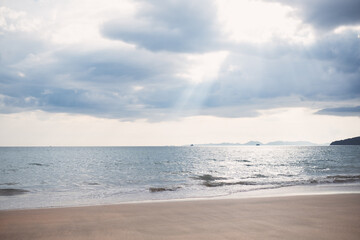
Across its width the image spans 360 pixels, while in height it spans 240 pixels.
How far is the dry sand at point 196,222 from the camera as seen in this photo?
7938 millimetres

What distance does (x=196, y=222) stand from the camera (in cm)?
943

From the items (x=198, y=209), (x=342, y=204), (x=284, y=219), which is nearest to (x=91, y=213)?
(x=198, y=209)

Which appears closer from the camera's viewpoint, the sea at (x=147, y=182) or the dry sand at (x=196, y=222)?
the dry sand at (x=196, y=222)

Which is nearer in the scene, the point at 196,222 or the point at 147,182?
the point at 196,222

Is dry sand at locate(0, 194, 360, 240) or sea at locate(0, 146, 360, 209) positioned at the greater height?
dry sand at locate(0, 194, 360, 240)

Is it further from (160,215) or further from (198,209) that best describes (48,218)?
(198,209)

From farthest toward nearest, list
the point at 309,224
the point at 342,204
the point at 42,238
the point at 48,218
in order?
1. the point at 342,204
2. the point at 48,218
3. the point at 309,224
4. the point at 42,238

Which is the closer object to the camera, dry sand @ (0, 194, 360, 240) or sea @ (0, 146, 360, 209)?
dry sand @ (0, 194, 360, 240)

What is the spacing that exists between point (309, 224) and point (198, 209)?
4596 millimetres

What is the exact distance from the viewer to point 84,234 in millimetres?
8328

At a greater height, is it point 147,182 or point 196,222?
point 196,222

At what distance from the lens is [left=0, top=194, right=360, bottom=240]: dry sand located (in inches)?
313

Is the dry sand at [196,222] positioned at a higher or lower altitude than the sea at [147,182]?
higher

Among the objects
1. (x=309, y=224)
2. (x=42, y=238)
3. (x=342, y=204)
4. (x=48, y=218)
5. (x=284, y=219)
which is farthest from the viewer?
(x=342, y=204)
